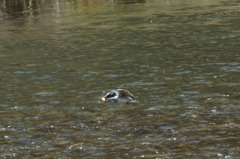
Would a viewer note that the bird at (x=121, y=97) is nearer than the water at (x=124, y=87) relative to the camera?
A: No

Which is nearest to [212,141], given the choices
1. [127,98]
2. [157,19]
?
[127,98]

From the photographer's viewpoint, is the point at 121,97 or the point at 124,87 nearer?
the point at 121,97

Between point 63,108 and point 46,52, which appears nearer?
point 63,108

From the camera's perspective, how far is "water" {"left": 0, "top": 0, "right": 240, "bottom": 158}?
13211mm

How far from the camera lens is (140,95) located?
18828 millimetres

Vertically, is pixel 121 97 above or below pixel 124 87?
above

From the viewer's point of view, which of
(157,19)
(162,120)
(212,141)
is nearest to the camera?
(212,141)

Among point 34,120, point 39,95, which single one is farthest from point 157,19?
point 34,120

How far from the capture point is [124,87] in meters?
20.5

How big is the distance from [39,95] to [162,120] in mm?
6230

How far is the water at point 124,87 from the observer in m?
13.2

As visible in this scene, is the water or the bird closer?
the water

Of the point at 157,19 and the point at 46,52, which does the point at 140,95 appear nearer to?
the point at 46,52

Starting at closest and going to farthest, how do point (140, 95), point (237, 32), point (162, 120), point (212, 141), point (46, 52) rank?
point (212, 141), point (162, 120), point (140, 95), point (46, 52), point (237, 32)
